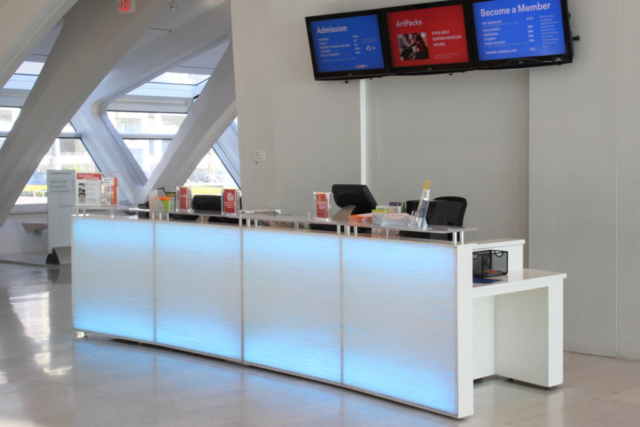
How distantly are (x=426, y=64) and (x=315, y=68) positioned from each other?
3.89 ft

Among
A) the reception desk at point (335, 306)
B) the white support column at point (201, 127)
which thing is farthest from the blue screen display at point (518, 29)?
the white support column at point (201, 127)

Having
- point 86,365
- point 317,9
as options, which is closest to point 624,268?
point 317,9

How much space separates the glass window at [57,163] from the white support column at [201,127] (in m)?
1.72

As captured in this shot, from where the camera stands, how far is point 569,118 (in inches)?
221

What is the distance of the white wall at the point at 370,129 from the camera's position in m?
6.20

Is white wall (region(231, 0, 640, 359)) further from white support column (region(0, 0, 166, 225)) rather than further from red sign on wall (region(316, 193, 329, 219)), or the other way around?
white support column (region(0, 0, 166, 225))

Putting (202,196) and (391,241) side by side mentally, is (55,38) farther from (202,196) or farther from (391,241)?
(391,241)

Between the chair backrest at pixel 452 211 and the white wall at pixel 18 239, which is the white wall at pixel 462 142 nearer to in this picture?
the chair backrest at pixel 452 211

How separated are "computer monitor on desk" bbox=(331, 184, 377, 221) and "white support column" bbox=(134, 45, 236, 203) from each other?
7452mm

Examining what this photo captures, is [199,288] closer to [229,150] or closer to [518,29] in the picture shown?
[518,29]

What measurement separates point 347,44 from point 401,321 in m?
3.18

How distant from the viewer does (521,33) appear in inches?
220

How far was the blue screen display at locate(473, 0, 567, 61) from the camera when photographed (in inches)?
214

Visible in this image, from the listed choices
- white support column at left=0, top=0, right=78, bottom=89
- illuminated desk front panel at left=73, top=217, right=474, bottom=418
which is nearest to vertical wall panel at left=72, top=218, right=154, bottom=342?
illuminated desk front panel at left=73, top=217, right=474, bottom=418
